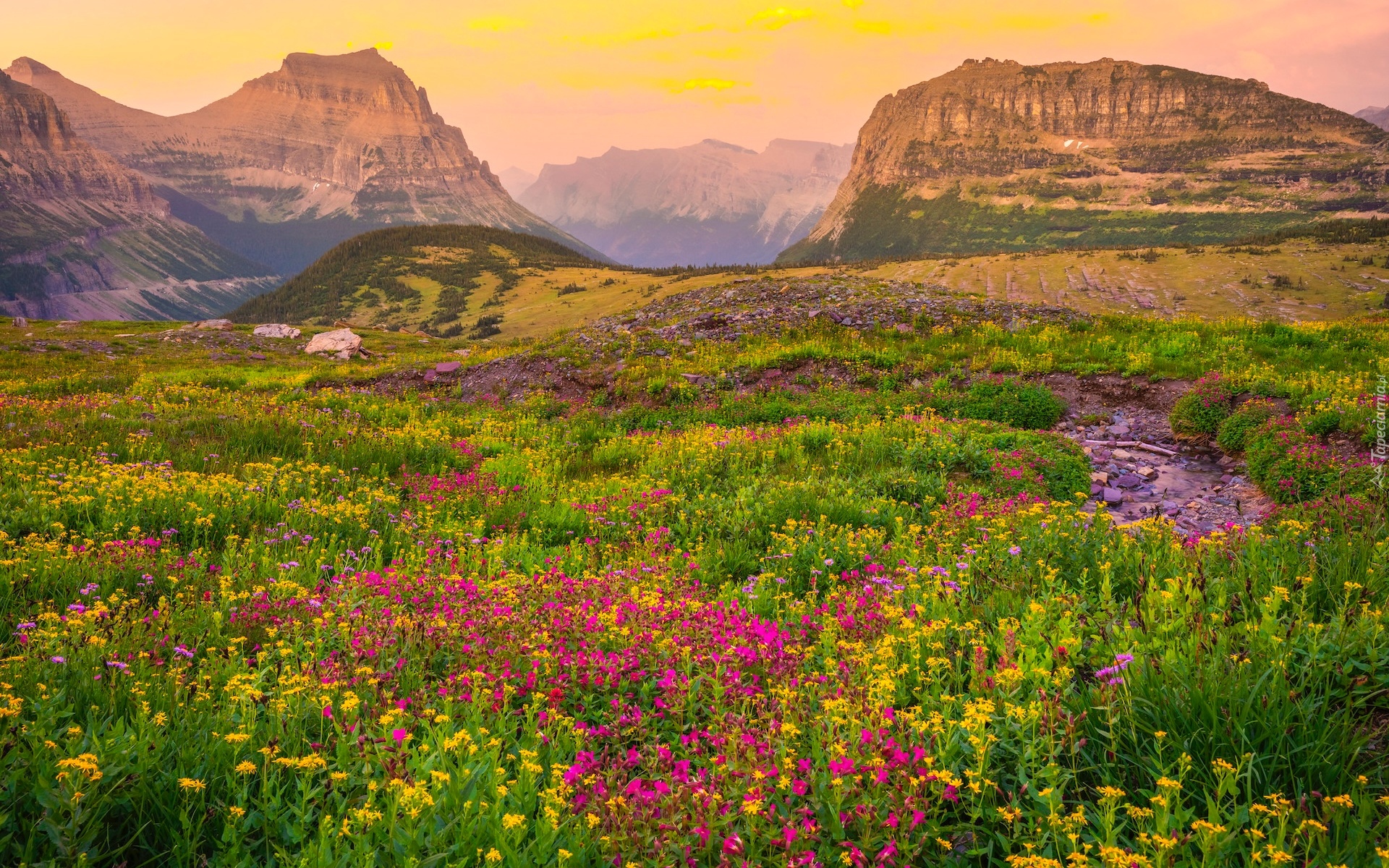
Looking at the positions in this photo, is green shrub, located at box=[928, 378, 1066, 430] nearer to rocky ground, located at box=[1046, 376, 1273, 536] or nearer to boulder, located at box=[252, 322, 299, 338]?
rocky ground, located at box=[1046, 376, 1273, 536]

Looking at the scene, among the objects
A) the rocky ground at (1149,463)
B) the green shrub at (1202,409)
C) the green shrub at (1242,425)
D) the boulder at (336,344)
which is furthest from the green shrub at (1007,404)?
the boulder at (336,344)

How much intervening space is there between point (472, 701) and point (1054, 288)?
119 meters

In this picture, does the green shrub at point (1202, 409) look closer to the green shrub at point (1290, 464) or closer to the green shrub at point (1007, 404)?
the green shrub at point (1290, 464)

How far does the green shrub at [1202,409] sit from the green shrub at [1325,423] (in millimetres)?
1631

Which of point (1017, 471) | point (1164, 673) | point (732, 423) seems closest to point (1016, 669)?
point (1164, 673)

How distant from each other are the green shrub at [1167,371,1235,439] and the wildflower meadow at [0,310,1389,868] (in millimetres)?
3012

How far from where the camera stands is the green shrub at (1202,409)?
13.1m

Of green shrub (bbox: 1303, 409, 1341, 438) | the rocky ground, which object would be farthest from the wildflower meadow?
green shrub (bbox: 1303, 409, 1341, 438)

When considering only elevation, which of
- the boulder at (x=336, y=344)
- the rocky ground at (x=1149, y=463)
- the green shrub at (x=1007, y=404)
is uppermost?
the green shrub at (x=1007, y=404)

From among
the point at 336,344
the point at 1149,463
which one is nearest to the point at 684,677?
the point at 1149,463

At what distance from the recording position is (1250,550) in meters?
5.73

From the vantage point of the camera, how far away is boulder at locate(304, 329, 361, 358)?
52.3 meters

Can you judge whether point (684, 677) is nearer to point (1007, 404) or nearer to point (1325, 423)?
point (1325, 423)

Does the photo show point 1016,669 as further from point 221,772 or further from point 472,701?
point 221,772
